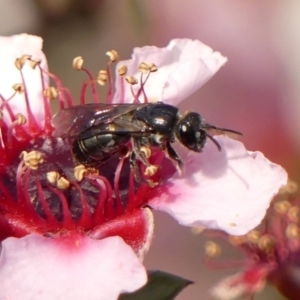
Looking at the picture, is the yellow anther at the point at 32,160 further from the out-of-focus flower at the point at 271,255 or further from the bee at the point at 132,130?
the out-of-focus flower at the point at 271,255

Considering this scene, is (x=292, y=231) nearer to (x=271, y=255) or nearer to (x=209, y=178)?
(x=271, y=255)

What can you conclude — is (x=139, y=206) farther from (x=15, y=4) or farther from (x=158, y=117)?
(x=15, y=4)

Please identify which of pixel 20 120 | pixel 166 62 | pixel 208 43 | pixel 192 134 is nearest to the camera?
pixel 192 134

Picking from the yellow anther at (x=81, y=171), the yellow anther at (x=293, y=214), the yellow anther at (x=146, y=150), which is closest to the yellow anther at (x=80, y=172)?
the yellow anther at (x=81, y=171)

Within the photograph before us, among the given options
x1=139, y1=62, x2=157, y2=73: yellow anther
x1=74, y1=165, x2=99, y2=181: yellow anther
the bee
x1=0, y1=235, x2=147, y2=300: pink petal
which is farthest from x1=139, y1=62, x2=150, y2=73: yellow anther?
x1=0, y1=235, x2=147, y2=300: pink petal

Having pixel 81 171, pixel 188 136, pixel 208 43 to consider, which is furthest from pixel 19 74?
pixel 208 43

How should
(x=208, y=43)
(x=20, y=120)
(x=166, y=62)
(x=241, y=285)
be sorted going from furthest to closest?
(x=208, y=43) < (x=241, y=285) < (x=166, y=62) < (x=20, y=120)

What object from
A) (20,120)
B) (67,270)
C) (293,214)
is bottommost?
(293,214)
